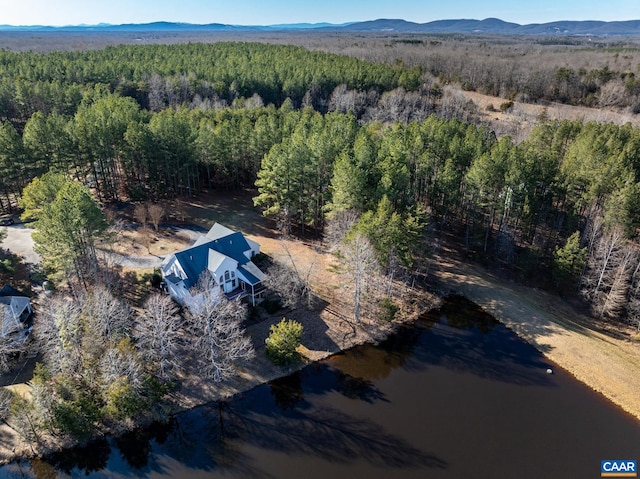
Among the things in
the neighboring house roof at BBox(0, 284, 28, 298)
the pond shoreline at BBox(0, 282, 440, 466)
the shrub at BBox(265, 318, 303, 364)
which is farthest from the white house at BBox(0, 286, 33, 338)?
the shrub at BBox(265, 318, 303, 364)

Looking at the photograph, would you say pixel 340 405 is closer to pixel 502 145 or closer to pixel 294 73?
pixel 502 145

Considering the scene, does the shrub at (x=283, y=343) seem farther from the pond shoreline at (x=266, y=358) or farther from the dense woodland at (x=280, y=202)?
the dense woodland at (x=280, y=202)

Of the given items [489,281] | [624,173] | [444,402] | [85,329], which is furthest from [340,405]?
[624,173]

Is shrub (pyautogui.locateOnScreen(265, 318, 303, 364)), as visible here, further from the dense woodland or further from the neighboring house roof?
the neighboring house roof

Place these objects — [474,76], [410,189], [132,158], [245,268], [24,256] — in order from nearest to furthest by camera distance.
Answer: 1. [245,268]
2. [24,256]
3. [410,189]
4. [132,158]
5. [474,76]

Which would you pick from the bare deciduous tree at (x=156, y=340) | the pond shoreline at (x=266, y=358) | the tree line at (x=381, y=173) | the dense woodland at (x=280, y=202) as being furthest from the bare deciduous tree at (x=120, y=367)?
the tree line at (x=381, y=173)
